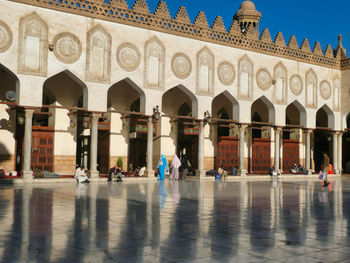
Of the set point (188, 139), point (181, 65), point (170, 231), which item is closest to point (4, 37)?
point (181, 65)

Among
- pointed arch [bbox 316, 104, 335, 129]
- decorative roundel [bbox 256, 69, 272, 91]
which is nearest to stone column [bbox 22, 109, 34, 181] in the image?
decorative roundel [bbox 256, 69, 272, 91]

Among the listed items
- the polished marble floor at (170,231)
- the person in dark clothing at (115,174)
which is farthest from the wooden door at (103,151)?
the polished marble floor at (170,231)

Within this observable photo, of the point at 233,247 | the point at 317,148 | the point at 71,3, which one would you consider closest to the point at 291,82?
the point at 317,148

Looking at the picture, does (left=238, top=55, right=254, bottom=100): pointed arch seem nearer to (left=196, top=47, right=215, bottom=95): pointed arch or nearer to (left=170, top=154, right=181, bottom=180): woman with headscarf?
(left=196, top=47, right=215, bottom=95): pointed arch

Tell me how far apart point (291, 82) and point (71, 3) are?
542 inches

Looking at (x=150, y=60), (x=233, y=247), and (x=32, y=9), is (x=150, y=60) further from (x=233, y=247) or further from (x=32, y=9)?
(x=233, y=247)

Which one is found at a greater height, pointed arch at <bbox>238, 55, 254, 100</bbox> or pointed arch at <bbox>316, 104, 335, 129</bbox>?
pointed arch at <bbox>238, 55, 254, 100</bbox>

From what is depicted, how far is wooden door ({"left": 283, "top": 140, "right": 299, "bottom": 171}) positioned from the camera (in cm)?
2767

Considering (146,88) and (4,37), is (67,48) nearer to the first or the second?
(4,37)

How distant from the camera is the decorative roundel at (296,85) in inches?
995

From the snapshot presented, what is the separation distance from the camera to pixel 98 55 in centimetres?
1844

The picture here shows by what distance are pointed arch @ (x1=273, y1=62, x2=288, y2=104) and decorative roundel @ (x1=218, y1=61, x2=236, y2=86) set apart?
3209 millimetres

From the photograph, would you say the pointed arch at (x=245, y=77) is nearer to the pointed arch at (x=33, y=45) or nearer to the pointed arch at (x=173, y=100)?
the pointed arch at (x=173, y=100)

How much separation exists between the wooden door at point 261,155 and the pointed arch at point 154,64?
29.5 ft
